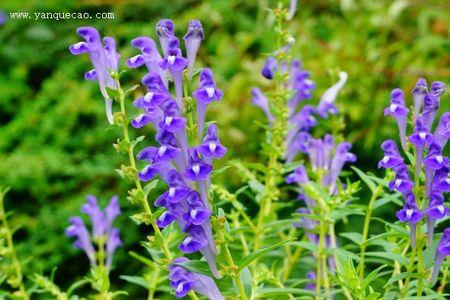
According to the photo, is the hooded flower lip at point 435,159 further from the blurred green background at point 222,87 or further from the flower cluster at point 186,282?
the blurred green background at point 222,87

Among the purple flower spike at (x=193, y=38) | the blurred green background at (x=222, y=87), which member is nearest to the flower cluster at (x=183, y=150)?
the purple flower spike at (x=193, y=38)

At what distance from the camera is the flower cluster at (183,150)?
1.43m

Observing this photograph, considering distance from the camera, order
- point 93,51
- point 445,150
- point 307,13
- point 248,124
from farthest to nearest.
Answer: point 307,13
point 248,124
point 445,150
point 93,51

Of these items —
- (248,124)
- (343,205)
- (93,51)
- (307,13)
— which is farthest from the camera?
(307,13)

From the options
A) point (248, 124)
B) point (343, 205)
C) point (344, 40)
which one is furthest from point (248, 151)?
point (343, 205)

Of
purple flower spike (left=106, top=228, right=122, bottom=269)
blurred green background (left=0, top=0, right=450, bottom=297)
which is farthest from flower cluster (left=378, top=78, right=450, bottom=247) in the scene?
blurred green background (left=0, top=0, right=450, bottom=297)

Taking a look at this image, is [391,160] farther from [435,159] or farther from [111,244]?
[111,244]

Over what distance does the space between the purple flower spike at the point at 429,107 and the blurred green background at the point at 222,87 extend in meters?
2.43

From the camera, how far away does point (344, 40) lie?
462 cm

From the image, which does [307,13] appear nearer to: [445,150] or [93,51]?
[445,150]

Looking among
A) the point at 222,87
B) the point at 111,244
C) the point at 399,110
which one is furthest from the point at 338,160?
A: the point at 222,87

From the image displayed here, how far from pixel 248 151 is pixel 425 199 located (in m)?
2.83

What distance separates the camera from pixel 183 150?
150cm

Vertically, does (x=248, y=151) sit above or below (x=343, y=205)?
above
